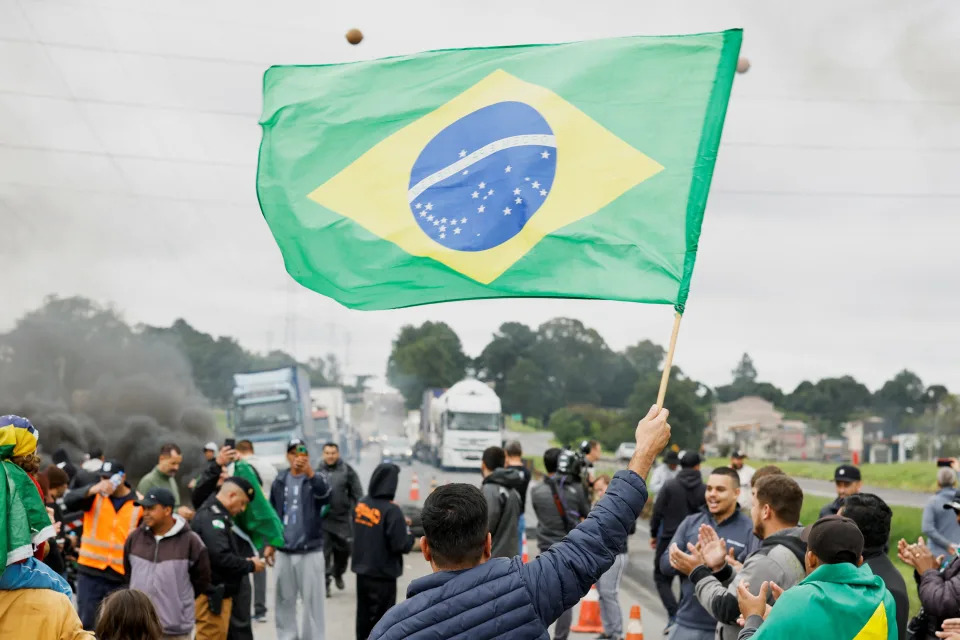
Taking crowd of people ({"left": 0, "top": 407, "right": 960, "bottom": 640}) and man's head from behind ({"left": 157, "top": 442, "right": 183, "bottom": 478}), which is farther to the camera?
man's head from behind ({"left": 157, "top": 442, "right": 183, "bottom": 478})

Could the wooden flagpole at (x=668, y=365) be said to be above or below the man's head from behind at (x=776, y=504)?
above

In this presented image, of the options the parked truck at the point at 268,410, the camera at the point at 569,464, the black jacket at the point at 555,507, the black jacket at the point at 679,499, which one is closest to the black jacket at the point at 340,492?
the black jacket at the point at 555,507

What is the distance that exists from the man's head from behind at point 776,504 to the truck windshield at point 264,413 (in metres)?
28.5

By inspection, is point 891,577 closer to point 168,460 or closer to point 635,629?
point 635,629

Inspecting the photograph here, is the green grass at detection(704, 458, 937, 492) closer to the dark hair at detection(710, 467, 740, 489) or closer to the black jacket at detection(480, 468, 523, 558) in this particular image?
the black jacket at detection(480, 468, 523, 558)

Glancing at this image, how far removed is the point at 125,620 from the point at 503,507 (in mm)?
4902

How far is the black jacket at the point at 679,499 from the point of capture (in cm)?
1133

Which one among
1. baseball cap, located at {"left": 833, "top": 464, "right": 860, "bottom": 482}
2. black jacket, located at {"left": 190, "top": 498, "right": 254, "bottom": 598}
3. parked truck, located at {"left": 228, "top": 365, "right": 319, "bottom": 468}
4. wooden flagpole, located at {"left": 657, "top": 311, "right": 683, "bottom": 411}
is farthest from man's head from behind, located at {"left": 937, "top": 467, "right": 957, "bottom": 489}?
parked truck, located at {"left": 228, "top": 365, "right": 319, "bottom": 468}

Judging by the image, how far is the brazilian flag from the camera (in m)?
4.86

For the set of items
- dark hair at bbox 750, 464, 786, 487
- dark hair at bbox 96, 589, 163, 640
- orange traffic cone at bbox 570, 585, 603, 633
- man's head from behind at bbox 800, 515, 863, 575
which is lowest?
orange traffic cone at bbox 570, 585, 603, 633

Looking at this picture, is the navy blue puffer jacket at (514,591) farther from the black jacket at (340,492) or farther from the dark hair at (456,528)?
the black jacket at (340,492)

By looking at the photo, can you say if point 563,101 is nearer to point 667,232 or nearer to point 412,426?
point 667,232

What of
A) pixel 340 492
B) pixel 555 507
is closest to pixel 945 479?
pixel 555 507

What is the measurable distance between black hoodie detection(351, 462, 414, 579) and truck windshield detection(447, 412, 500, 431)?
33114mm
